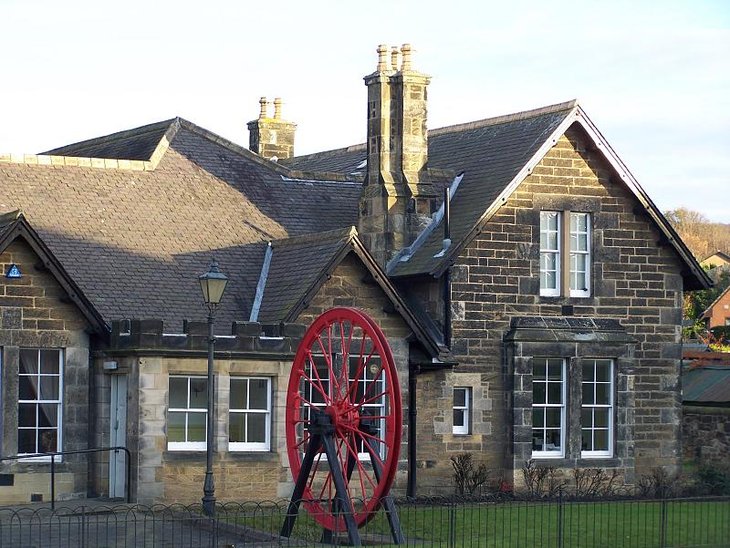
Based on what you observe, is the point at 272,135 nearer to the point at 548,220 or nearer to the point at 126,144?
the point at 126,144

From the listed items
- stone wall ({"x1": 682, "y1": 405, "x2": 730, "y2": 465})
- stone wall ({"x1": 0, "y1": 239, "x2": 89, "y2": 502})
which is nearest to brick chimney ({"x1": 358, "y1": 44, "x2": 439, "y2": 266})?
stone wall ({"x1": 0, "y1": 239, "x2": 89, "y2": 502})

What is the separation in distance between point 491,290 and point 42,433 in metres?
9.23

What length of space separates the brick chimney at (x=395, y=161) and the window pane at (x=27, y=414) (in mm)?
8310

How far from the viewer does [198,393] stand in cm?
2647

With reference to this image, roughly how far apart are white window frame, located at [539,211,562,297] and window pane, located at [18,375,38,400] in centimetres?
1040

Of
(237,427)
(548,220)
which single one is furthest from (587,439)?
(237,427)

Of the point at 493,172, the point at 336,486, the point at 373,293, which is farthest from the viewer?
the point at 493,172

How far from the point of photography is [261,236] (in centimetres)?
3177

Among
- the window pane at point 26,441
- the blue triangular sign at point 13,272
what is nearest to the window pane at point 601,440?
the window pane at point 26,441

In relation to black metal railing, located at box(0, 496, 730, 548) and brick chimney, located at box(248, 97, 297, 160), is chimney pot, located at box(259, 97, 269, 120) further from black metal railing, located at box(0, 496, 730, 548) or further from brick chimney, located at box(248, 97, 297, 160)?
black metal railing, located at box(0, 496, 730, 548)

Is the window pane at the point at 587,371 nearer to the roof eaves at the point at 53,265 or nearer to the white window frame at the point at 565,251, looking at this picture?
the white window frame at the point at 565,251

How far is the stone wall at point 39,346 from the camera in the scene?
84.4 feet

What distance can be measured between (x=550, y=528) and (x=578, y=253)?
377 inches

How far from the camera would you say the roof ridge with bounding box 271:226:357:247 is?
2814 cm
